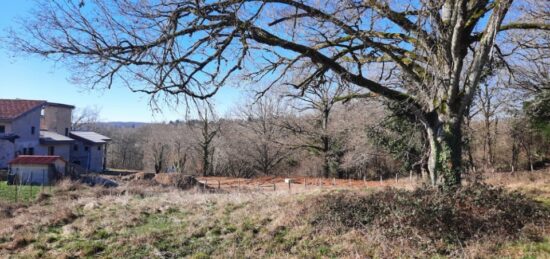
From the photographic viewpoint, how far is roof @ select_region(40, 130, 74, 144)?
3847 centimetres

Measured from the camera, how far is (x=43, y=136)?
39312mm

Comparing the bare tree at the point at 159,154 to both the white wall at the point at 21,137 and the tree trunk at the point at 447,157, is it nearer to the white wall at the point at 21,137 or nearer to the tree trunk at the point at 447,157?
the white wall at the point at 21,137

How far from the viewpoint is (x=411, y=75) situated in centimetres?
908

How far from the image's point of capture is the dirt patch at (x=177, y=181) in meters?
25.2

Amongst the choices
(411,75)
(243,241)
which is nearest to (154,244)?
(243,241)

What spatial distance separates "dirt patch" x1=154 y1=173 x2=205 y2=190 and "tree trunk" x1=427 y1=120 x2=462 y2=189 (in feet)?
60.6

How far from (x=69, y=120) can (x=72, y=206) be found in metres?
36.3

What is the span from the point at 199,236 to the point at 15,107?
35338 mm

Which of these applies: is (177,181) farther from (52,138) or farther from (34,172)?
(52,138)

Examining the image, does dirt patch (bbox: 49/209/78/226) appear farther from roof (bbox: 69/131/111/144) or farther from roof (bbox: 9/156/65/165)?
roof (bbox: 69/131/111/144)

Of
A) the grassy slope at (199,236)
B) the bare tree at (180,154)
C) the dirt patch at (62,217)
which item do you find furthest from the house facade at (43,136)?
the grassy slope at (199,236)

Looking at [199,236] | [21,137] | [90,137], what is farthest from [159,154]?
[199,236]

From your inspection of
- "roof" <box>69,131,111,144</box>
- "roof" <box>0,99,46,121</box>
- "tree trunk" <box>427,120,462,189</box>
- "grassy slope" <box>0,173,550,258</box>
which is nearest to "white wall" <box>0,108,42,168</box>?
"roof" <box>0,99,46,121</box>

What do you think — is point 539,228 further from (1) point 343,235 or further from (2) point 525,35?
(2) point 525,35
